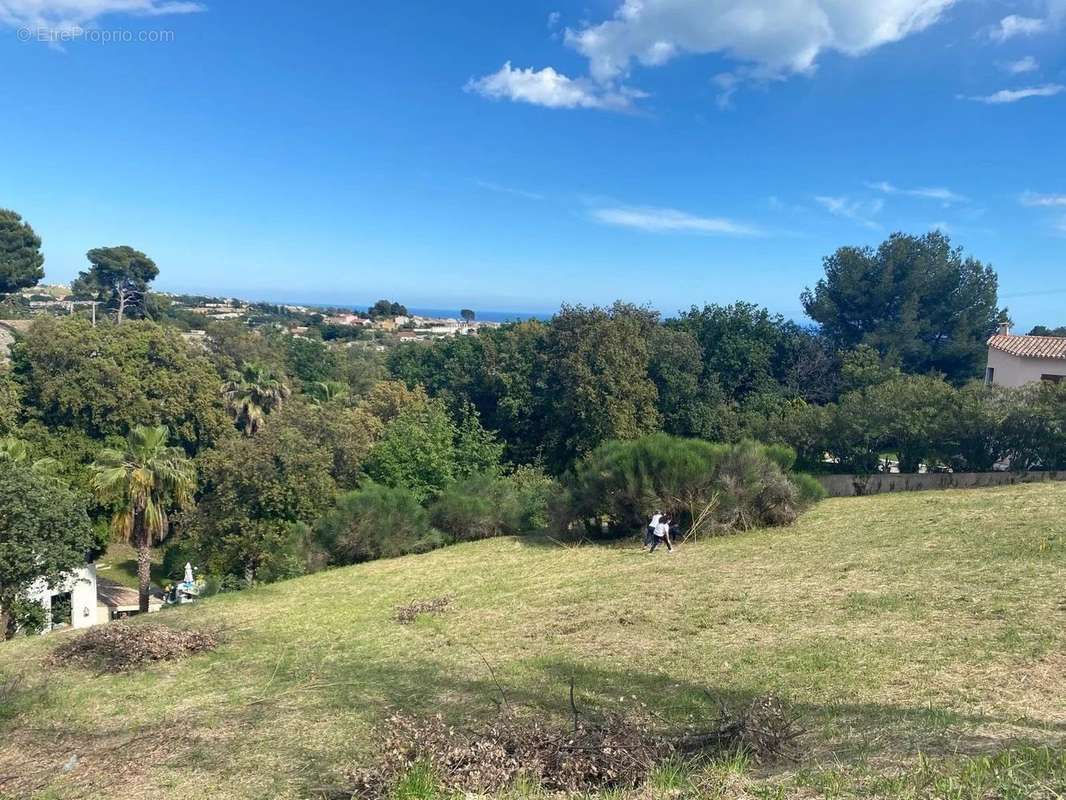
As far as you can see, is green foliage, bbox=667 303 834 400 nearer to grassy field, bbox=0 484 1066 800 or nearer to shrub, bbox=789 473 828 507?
shrub, bbox=789 473 828 507

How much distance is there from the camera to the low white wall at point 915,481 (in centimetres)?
2008

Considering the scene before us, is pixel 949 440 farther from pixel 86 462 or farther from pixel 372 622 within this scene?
pixel 86 462

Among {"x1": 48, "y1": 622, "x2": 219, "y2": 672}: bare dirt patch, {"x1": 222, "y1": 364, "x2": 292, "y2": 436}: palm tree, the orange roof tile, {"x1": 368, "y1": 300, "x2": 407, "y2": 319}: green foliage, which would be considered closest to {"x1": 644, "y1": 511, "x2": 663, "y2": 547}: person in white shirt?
{"x1": 48, "y1": 622, "x2": 219, "y2": 672}: bare dirt patch

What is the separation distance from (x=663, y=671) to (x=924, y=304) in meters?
35.1

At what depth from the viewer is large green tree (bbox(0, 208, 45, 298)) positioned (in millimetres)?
48219

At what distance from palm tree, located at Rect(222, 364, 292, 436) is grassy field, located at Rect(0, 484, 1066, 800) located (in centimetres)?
2055

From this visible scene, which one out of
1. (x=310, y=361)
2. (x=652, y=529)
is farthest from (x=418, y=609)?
(x=310, y=361)

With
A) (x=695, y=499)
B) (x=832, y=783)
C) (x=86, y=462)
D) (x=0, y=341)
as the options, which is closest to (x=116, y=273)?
(x=0, y=341)

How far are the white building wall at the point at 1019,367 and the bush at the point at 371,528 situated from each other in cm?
2123

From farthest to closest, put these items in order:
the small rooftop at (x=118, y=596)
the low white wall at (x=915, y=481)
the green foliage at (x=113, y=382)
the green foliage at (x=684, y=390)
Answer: the green foliage at (x=684, y=390)
the green foliage at (x=113, y=382)
the small rooftop at (x=118, y=596)
the low white wall at (x=915, y=481)

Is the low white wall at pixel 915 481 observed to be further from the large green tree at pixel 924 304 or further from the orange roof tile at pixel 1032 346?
the large green tree at pixel 924 304

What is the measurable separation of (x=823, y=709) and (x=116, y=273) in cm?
6947

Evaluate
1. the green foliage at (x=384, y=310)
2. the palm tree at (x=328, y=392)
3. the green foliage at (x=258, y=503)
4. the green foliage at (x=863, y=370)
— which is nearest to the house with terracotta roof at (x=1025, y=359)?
the green foliage at (x=863, y=370)

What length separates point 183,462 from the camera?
784 inches
